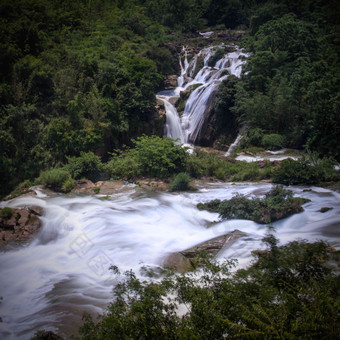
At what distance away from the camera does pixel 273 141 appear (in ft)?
42.8

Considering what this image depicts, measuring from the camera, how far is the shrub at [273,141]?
13.0m

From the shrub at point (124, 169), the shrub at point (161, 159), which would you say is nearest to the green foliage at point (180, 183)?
the shrub at point (161, 159)

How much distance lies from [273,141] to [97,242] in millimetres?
9801

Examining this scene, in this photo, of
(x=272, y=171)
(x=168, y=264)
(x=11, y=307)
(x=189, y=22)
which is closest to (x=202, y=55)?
(x=189, y=22)

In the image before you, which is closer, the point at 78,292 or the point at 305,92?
the point at 78,292

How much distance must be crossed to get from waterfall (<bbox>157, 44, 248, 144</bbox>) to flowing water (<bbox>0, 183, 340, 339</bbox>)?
8.38 metres

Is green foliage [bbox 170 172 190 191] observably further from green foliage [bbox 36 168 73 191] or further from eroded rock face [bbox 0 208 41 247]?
eroded rock face [bbox 0 208 41 247]

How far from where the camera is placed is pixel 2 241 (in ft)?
20.2

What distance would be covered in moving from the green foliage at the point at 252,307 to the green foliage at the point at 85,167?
27.5 feet

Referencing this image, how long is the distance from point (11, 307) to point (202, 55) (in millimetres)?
22514

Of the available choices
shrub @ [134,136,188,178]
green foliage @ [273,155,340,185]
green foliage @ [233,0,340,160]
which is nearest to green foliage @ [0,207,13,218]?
shrub @ [134,136,188,178]

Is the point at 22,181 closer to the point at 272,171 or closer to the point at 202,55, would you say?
the point at 272,171

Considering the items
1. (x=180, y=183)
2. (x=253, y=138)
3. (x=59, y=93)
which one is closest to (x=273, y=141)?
(x=253, y=138)

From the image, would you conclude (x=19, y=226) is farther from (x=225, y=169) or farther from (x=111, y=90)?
(x=111, y=90)
